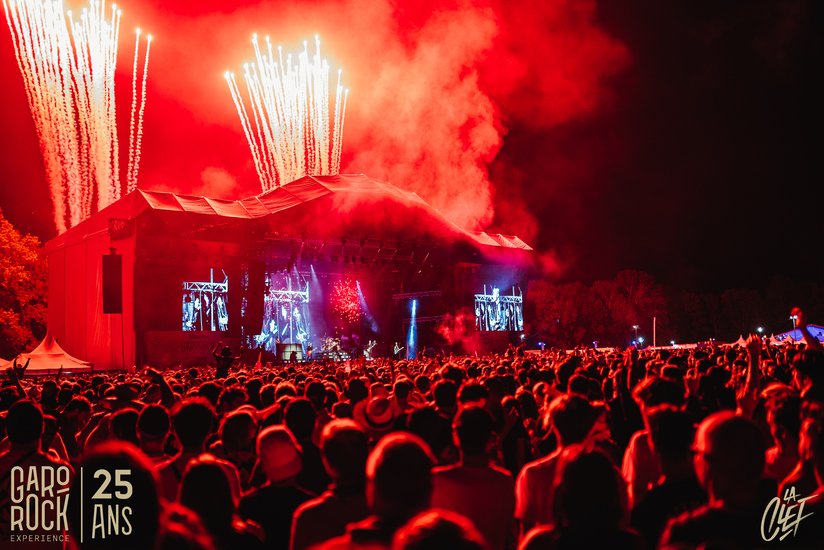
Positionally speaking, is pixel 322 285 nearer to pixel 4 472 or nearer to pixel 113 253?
pixel 113 253

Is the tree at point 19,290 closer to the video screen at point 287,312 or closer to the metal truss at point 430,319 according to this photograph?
the video screen at point 287,312

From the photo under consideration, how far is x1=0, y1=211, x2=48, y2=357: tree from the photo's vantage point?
43.0 meters

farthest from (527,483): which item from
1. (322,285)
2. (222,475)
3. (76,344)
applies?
(322,285)

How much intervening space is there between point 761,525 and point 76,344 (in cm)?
3462

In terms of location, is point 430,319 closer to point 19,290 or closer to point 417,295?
point 417,295

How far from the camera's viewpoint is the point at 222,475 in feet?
8.18

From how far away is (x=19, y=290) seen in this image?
43.9m

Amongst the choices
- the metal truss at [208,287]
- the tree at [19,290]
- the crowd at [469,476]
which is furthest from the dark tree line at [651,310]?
the crowd at [469,476]

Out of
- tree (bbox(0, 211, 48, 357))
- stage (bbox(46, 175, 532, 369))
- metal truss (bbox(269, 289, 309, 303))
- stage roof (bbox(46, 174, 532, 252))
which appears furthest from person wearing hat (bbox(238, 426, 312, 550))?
tree (bbox(0, 211, 48, 357))

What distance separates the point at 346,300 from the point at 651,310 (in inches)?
1543

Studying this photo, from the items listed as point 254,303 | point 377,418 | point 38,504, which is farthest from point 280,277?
point 38,504

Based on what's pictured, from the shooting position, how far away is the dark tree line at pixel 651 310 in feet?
214

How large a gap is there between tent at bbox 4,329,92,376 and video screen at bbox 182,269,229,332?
14.4 ft

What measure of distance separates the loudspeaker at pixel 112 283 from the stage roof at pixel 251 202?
1.86 meters
